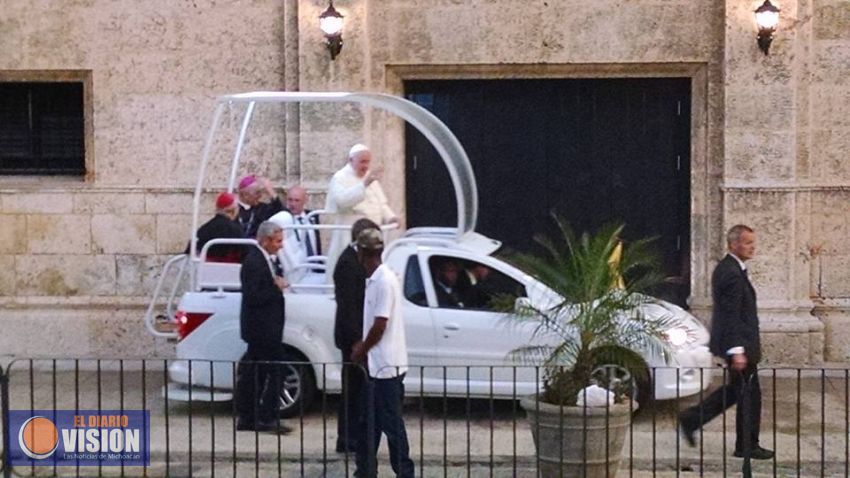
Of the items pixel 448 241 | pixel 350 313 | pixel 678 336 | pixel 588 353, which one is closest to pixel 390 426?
pixel 350 313

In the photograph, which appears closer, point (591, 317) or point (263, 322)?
point (591, 317)

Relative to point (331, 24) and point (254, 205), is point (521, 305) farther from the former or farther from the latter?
point (331, 24)

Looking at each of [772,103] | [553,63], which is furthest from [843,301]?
[553,63]

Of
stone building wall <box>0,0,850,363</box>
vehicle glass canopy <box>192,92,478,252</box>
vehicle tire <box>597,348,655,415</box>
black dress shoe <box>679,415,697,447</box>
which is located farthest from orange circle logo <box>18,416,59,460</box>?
stone building wall <box>0,0,850,363</box>

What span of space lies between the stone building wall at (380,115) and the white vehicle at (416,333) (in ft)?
6.96

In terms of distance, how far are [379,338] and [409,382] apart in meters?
2.12

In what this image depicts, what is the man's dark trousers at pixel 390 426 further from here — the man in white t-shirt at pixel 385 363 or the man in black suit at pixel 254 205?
the man in black suit at pixel 254 205

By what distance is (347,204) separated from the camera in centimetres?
1107

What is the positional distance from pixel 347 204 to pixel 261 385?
167 centimetres

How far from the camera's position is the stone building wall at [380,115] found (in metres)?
13.0

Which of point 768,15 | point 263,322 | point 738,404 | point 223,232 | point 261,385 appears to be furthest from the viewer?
point 768,15

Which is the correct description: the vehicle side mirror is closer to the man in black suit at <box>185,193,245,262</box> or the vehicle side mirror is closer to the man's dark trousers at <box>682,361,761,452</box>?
the man's dark trousers at <box>682,361,761,452</box>

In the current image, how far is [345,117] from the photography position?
13234 millimetres

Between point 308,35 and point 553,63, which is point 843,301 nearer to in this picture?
point 553,63
